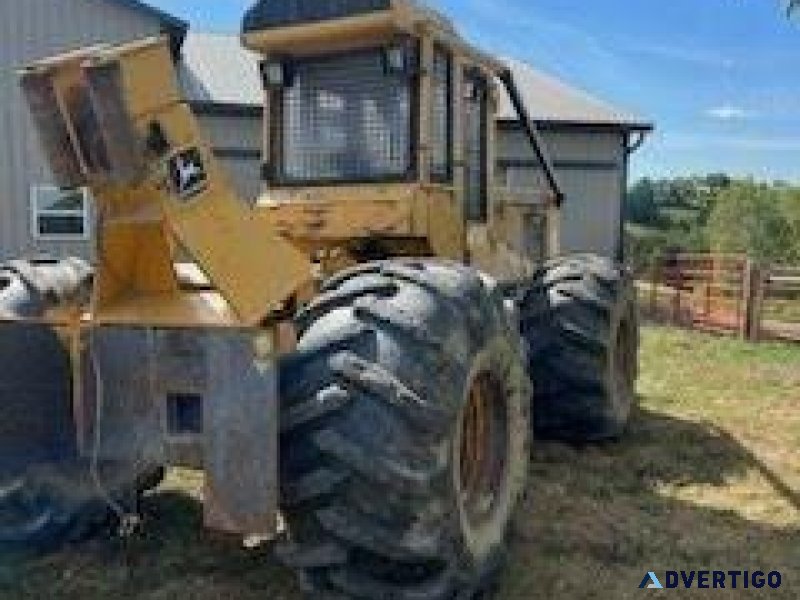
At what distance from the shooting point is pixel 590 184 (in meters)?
22.6

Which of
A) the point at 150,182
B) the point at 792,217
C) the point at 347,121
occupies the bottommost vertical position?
the point at 792,217

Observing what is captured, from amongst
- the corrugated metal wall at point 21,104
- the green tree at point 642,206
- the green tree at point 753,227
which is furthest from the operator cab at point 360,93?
the green tree at point 642,206

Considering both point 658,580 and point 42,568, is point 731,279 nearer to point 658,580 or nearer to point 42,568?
point 658,580

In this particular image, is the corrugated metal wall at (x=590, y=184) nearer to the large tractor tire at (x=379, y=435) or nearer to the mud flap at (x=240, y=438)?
the large tractor tire at (x=379, y=435)

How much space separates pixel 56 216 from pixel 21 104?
5.88 ft

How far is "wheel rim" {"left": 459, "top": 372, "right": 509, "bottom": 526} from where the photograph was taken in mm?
4773

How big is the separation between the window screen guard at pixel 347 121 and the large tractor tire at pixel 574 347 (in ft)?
6.71

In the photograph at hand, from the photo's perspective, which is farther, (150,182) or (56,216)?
(56,216)

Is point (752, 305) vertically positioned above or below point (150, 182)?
below

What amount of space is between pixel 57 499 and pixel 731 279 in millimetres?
13854

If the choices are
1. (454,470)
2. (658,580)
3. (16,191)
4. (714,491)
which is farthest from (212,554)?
(16,191)

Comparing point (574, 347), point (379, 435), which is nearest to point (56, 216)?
point (574, 347)

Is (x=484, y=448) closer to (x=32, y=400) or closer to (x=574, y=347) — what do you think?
(x=32, y=400)

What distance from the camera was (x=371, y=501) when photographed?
3.88 m
